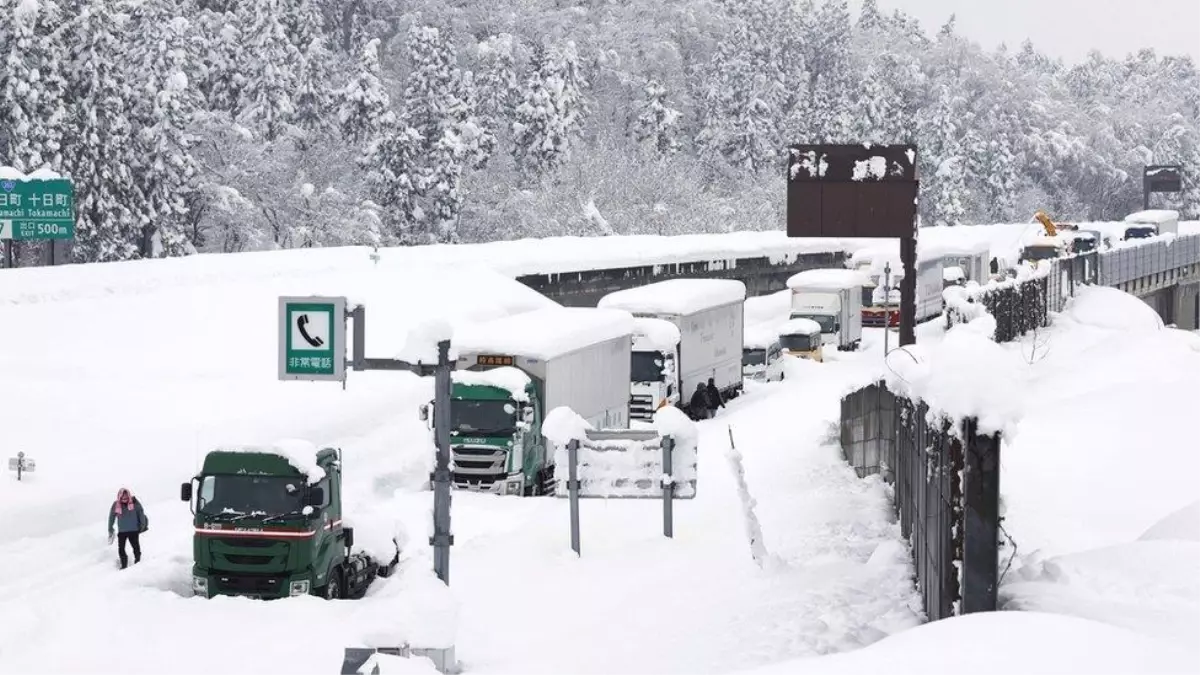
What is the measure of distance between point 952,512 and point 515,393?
17885 millimetres

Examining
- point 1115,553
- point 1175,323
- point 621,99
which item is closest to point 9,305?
point 1115,553

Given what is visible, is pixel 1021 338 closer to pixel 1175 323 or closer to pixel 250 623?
pixel 250 623

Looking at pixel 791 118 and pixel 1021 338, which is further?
pixel 791 118

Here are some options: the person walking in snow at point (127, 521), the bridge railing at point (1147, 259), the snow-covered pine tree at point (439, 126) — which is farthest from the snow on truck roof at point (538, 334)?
the snow-covered pine tree at point (439, 126)

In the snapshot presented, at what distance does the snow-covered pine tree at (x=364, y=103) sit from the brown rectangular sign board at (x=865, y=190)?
178 ft

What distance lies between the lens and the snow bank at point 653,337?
41.6 meters

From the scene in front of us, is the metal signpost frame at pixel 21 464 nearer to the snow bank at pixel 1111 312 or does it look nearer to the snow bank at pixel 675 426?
the snow bank at pixel 675 426

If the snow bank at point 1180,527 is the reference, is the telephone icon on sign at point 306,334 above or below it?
above

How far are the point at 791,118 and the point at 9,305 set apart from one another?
107m

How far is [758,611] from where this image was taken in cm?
1705

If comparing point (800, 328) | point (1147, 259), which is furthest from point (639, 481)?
point (1147, 259)

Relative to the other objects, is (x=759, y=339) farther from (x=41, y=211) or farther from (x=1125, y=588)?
(x=1125, y=588)

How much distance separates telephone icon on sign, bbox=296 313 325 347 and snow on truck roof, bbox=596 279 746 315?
2724cm

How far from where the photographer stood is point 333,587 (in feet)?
70.3
